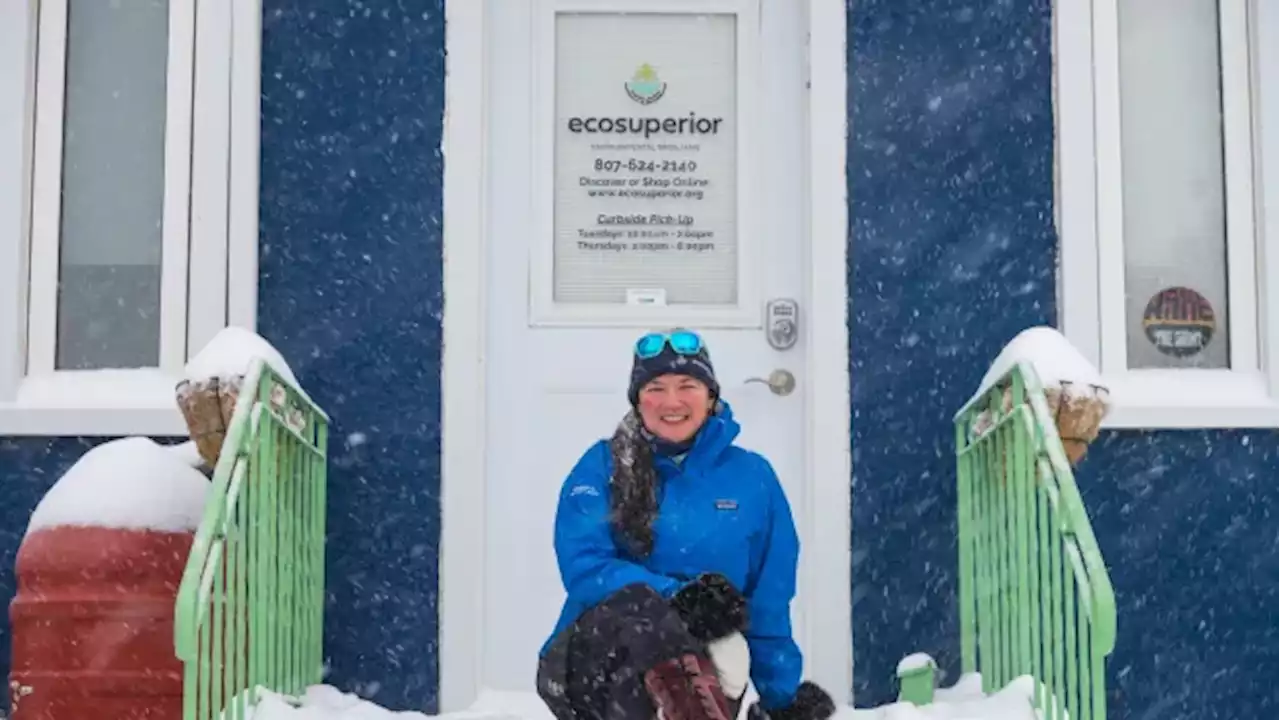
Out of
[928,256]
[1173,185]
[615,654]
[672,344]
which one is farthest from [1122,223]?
[615,654]

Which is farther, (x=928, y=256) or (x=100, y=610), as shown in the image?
(x=928, y=256)

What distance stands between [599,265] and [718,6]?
96cm

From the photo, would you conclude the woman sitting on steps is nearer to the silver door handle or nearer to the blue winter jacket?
the blue winter jacket

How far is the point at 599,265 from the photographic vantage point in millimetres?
5867

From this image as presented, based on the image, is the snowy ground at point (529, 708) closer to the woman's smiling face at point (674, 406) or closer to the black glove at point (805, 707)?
the black glove at point (805, 707)

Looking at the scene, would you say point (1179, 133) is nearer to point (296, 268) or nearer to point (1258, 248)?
point (1258, 248)

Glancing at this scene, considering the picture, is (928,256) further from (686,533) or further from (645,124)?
(686,533)

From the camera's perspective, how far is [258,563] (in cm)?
465

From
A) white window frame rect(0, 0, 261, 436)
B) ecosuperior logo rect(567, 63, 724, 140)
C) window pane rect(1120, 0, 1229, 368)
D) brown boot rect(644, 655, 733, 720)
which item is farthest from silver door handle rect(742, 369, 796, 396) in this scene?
brown boot rect(644, 655, 733, 720)

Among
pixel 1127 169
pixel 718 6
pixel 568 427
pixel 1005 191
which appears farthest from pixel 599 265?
pixel 1127 169

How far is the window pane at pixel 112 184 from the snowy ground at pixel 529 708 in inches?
53.3

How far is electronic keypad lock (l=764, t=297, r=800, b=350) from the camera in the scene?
577 centimetres

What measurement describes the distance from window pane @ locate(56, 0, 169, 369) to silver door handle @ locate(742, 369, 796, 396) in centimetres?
199

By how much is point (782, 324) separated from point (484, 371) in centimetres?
98
